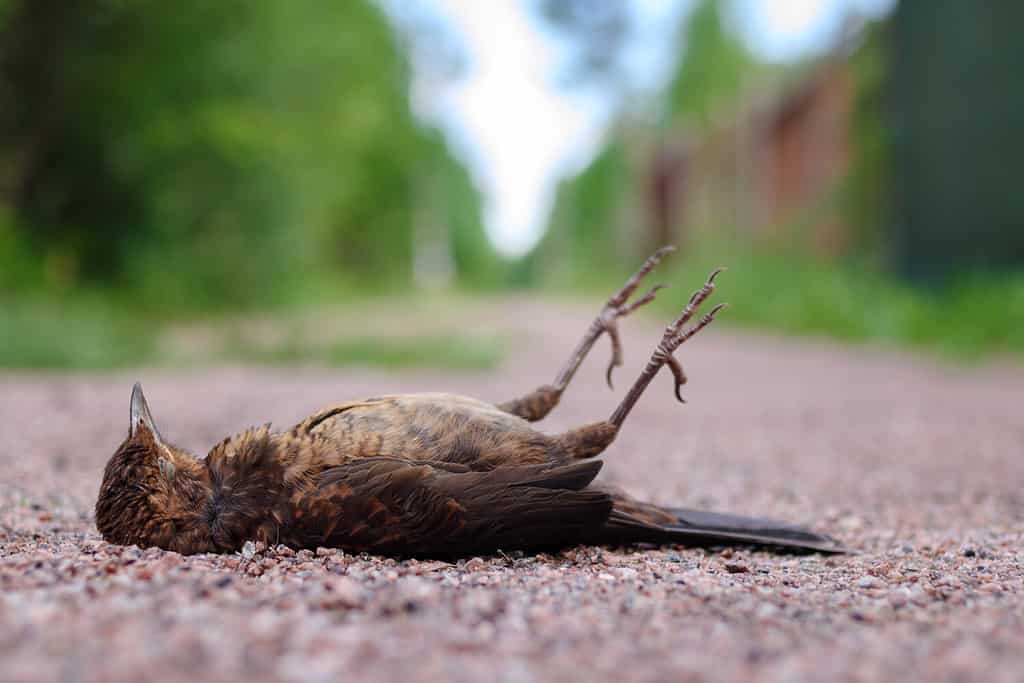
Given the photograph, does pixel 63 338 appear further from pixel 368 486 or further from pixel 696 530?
pixel 696 530

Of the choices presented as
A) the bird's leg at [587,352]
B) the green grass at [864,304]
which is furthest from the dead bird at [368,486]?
the green grass at [864,304]

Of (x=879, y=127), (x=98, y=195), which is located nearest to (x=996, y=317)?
(x=879, y=127)

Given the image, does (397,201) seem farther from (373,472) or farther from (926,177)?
(373,472)

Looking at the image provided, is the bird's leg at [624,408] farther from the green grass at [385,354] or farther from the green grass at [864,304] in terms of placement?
the green grass at [864,304]

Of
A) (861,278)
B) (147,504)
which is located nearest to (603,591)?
(147,504)

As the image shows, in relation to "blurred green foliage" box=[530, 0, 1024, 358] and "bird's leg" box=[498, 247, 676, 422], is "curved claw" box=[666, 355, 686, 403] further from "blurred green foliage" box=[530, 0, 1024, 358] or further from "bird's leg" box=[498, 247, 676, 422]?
"blurred green foliage" box=[530, 0, 1024, 358]

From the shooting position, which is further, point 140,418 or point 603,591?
point 140,418
